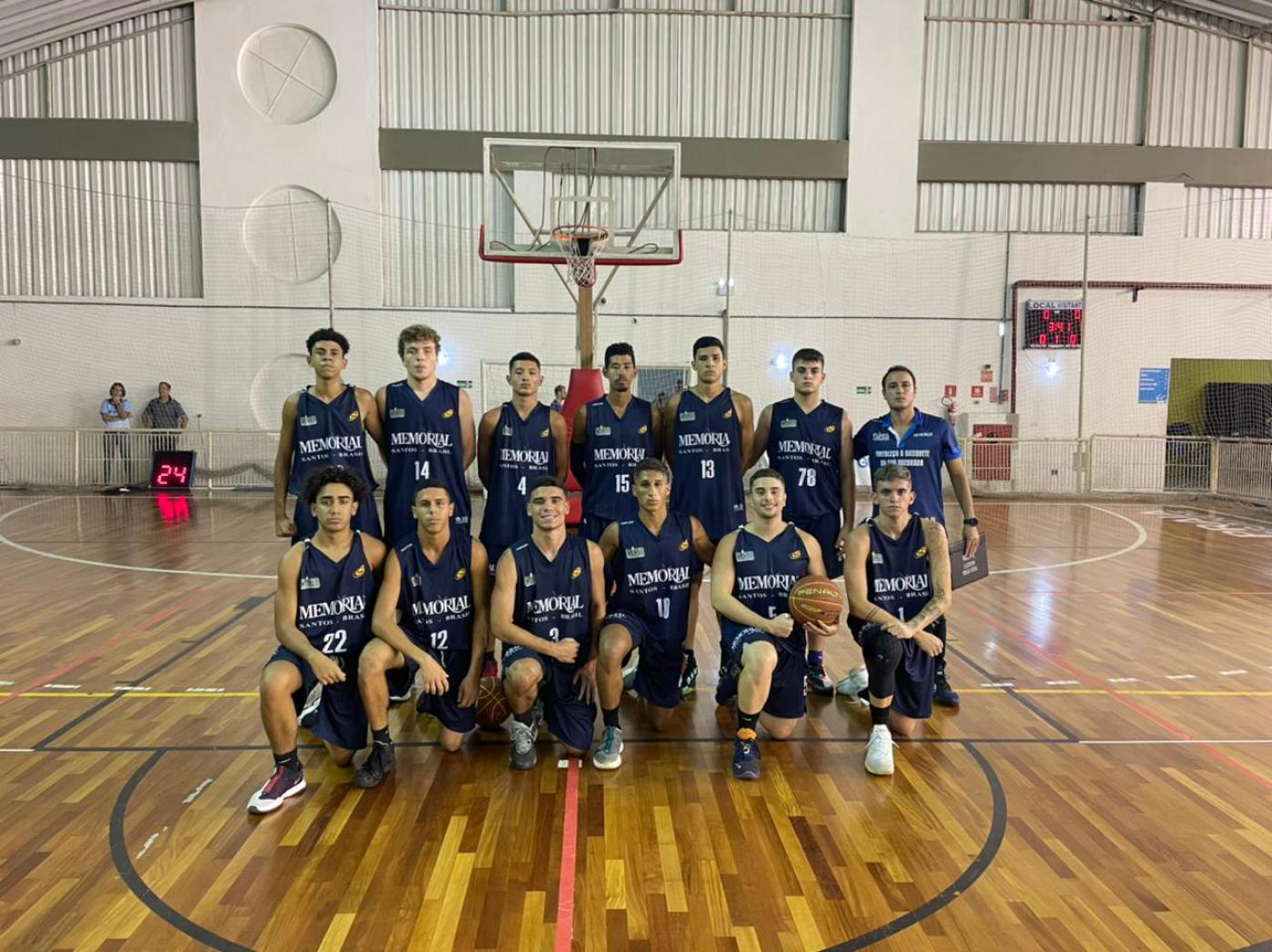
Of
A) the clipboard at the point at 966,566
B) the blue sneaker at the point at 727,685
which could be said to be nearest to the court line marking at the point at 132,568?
the blue sneaker at the point at 727,685

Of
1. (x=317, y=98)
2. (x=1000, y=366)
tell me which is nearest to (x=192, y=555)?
(x=317, y=98)

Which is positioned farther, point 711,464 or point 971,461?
point 971,461

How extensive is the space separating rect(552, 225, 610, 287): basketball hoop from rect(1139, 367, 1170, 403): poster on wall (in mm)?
9941

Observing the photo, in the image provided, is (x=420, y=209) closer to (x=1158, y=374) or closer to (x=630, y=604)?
(x=630, y=604)

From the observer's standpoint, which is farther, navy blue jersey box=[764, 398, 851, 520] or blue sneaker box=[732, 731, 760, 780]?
navy blue jersey box=[764, 398, 851, 520]

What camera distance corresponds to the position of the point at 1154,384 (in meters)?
13.8

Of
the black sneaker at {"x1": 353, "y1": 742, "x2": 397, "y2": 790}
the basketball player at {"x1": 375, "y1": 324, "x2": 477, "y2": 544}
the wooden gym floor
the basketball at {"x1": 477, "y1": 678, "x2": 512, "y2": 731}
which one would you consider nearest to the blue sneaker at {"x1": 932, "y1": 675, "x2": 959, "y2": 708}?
the wooden gym floor

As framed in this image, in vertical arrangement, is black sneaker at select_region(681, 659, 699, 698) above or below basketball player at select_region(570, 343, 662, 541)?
below

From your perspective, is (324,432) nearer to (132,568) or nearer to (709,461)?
(709,461)

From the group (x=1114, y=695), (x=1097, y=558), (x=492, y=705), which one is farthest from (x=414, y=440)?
(x=1097, y=558)

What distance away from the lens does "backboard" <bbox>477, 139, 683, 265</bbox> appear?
932 centimetres

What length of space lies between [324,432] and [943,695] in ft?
11.3

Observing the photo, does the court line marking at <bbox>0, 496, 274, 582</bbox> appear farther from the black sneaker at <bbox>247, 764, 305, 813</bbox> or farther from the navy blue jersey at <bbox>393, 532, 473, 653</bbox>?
the black sneaker at <bbox>247, 764, 305, 813</bbox>

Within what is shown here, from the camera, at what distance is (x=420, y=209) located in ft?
43.9
